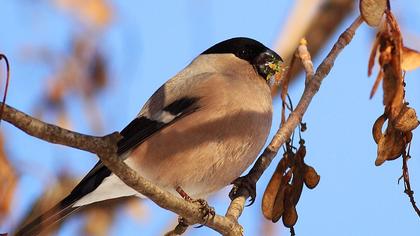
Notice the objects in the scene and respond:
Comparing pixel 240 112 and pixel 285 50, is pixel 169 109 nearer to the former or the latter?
pixel 240 112

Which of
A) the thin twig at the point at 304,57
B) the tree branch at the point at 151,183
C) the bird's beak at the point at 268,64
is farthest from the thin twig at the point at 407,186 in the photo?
the bird's beak at the point at 268,64

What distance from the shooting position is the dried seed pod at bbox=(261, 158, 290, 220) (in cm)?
243

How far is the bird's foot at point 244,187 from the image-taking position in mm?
2807

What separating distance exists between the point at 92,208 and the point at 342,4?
6.36ft

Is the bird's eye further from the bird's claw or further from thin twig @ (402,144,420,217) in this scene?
thin twig @ (402,144,420,217)

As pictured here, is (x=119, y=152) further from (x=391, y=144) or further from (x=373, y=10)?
(x=373, y=10)

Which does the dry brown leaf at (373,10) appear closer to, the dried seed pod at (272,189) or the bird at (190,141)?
the dried seed pod at (272,189)

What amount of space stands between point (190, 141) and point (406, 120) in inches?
41.8

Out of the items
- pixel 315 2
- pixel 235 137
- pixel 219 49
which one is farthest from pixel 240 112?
pixel 315 2

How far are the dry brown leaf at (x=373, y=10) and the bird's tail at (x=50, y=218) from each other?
1470 millimetres

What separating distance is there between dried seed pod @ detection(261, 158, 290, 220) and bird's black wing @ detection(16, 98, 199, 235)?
69cm

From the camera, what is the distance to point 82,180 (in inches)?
115

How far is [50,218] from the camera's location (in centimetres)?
277

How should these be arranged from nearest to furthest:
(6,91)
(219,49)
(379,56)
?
(6,91) < (379,56) < (219,49)
